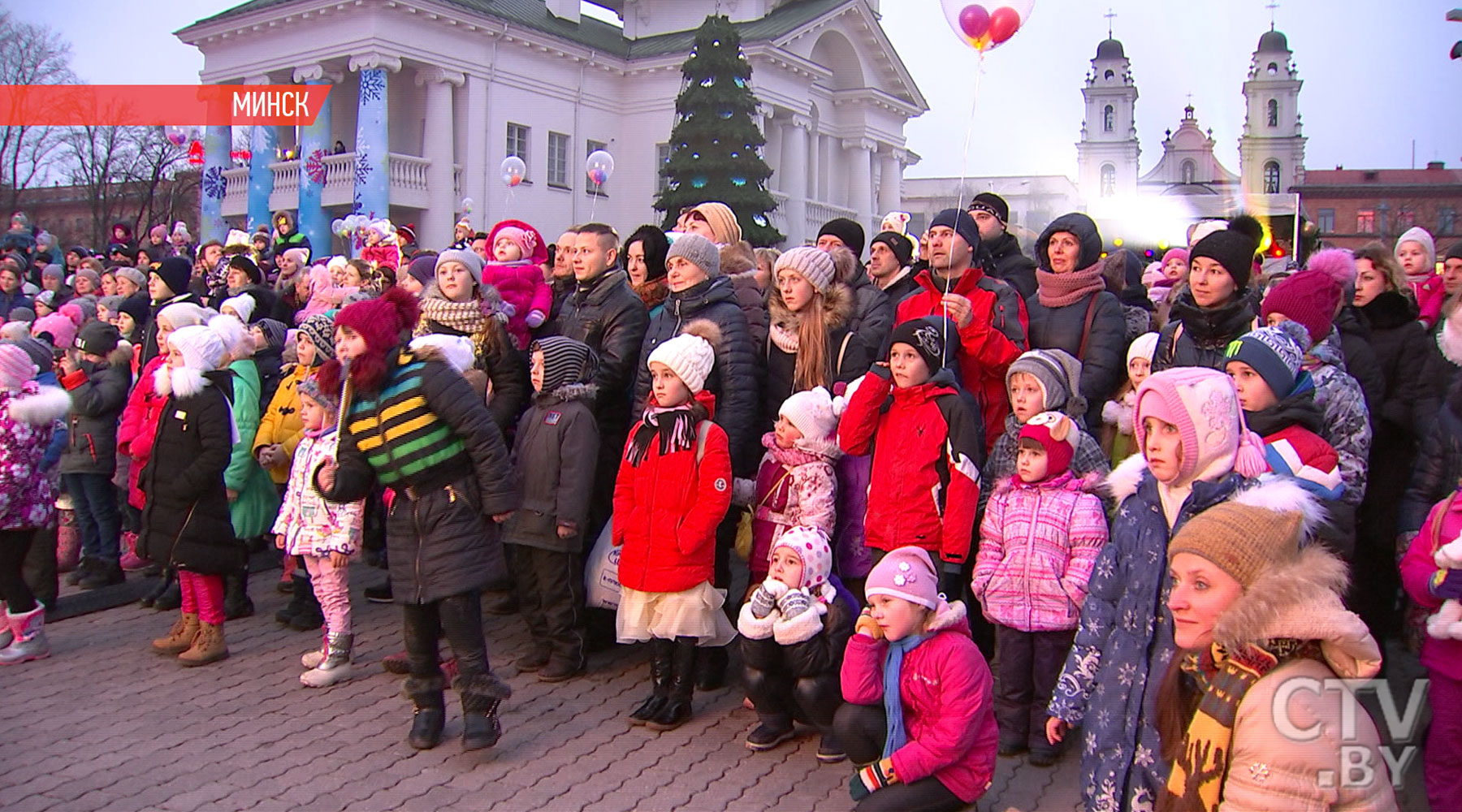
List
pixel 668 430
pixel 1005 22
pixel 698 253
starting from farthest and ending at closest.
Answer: pixel 698 253 < pixel 1005 22 < pixel 668 430

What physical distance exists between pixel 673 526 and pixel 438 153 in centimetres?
2457

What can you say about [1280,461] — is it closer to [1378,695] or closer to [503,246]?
[1378,695]

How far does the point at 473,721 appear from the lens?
189 inches

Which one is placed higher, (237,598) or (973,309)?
(973,309)

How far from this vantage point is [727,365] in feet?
18.7

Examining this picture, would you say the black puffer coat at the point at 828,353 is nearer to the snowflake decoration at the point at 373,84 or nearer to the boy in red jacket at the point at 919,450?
the boy in red jacket at the point at 919,450

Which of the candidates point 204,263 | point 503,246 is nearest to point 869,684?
point 503,246

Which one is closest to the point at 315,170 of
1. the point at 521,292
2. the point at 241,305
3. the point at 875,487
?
the point at 241,305

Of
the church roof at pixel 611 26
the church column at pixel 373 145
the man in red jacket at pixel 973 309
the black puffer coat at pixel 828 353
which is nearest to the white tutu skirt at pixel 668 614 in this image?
the black puffer coat at pixel 828 353

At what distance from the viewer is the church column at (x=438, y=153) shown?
90.5 ft

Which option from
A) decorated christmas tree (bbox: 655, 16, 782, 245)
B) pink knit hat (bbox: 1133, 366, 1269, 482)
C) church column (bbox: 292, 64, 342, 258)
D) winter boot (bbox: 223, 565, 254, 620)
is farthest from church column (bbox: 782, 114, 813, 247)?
pink knit hat (bbox: 1133, 366, 1269, 482)

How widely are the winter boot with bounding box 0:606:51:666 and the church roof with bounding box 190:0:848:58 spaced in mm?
24498

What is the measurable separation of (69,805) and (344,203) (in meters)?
23.9

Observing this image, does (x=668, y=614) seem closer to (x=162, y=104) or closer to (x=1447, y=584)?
(x=1447, y=584)
